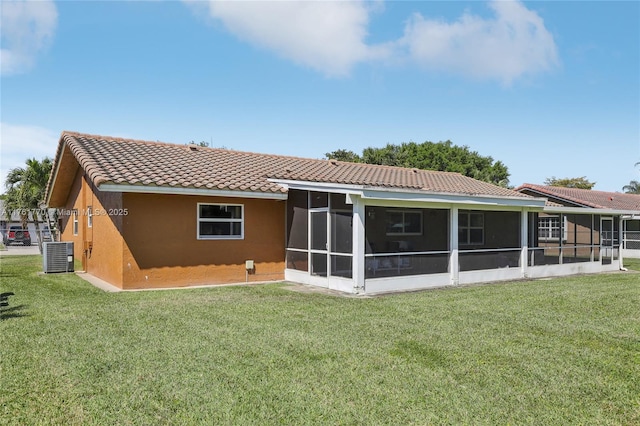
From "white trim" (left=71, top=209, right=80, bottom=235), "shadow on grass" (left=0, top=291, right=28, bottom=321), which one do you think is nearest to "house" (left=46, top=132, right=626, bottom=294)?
"white trim" (left=71, top=209, right=80, bottom=235)

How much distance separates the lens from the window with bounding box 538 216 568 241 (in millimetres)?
18156

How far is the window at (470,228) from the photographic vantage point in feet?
48.3

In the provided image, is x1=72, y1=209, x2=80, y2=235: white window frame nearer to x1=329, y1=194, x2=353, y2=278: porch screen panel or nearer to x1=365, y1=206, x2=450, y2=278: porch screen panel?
x1=329, y1=194, x2=353, y2=278: porch screen panel

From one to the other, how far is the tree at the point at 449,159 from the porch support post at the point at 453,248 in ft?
112

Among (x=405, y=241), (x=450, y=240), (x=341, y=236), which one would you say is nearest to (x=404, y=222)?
(x=405, y=241)

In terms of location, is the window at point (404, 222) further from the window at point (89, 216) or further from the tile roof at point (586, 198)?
the tile roof at point (586, 198)

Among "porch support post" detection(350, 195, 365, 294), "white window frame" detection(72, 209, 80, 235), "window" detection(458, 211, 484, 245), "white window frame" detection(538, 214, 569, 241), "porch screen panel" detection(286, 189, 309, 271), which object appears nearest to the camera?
"porch support post" detection(350, 195, 365, 294)

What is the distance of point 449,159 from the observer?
5081 cm

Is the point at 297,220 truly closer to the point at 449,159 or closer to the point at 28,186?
the point at 28,186

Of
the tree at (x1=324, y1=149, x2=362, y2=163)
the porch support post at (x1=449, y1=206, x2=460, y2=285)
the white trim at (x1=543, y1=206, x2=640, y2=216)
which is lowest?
the porch support post at (x1=449, y1=206, x2=460, y2=285)

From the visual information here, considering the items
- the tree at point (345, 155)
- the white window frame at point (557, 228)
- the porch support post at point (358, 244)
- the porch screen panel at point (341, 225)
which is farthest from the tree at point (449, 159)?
the porch support post at point (358, 244)

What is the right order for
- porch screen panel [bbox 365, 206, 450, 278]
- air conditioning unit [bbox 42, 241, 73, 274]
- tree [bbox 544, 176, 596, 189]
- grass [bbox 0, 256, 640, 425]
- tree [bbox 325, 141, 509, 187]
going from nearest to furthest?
grass [bbox 0, 256, 640, 425] < porch screen panel [bbox 365, 206, 450, 278] < air conditioning unit [bbox 42, 241, 73, 274] < tree [bbox 325, 141, 509, 187] < tree [bbox 544, 176, 596, 189]

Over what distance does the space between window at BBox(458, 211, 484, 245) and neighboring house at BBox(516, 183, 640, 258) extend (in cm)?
309

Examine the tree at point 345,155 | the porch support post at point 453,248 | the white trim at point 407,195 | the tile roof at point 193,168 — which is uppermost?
the tree at point 345,155
